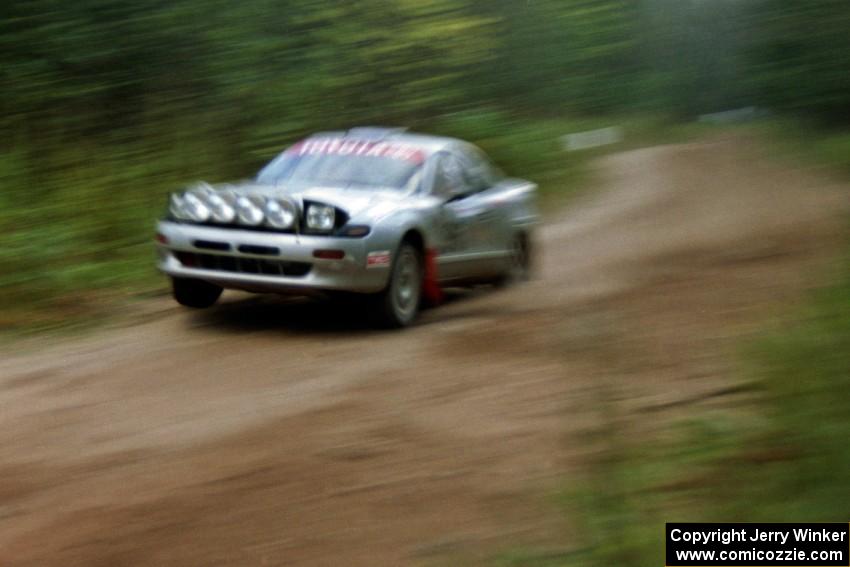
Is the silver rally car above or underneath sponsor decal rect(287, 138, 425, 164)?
underneath

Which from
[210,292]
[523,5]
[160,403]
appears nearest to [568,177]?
[523,5]

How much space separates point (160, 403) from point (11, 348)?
2420 mm

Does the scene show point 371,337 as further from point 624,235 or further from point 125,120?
point 125,120

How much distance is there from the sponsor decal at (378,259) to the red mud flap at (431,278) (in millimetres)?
731

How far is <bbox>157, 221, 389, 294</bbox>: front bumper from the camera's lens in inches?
380

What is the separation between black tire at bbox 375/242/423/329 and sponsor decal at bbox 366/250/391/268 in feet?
0.42

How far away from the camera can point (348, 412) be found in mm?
7598

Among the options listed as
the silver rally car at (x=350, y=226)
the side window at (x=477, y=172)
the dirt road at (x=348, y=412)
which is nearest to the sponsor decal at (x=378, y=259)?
the silver rally car at (x=350, y=226)

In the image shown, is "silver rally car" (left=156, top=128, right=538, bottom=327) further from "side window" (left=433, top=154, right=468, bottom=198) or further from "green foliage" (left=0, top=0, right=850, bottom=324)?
"green foliage" (left=0, top=0, right=850, bottom=324)

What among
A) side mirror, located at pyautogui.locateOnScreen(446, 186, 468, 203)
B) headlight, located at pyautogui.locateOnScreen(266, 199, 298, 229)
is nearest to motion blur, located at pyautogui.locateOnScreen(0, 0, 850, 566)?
headlight, located at pyautogui.locateOnScreen(266, 199, 298, 229)

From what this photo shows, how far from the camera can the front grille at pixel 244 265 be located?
972 cm

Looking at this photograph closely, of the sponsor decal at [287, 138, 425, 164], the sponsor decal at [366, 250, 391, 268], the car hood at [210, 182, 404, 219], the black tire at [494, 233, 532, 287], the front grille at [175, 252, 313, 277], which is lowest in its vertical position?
the black tire at [494, 233, 532, 287]

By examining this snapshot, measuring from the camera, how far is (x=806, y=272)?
456 inches

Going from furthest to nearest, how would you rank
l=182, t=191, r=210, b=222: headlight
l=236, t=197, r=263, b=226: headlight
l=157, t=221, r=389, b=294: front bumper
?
l=182, t=191, r=210, b=222: headlight, l=236, t=197, r=263, b=226: headlight, l=157, t=221, r=389, b=294: front bumper
